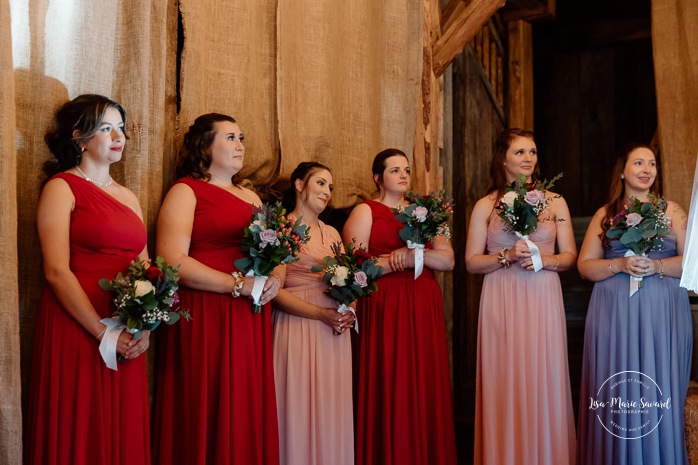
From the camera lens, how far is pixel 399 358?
4.28 metres

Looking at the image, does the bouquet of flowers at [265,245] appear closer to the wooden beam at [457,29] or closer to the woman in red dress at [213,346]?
the woman in red dress at [213,346]

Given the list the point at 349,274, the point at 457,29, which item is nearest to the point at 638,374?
the point at 349,274

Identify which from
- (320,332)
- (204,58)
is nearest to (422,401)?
(320,332)

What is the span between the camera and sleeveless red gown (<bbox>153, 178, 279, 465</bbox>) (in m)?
3.40

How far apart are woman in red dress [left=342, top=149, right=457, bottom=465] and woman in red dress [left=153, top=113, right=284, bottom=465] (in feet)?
2.72

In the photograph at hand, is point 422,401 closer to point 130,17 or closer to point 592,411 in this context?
point 592,411

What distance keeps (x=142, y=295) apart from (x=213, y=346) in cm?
62

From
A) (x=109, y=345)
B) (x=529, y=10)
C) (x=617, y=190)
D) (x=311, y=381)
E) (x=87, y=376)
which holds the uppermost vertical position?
(x=529, y=10)

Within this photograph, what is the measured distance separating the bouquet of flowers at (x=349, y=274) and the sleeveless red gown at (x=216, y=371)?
43 cm

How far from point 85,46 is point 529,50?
6.19 metres

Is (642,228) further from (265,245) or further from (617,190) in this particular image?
(265,245)

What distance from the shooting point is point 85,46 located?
11.4 feet

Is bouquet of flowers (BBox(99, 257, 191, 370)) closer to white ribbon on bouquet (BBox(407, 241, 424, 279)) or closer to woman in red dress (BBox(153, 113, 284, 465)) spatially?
woman in red dress (BBox(153, 113, 284, 465))

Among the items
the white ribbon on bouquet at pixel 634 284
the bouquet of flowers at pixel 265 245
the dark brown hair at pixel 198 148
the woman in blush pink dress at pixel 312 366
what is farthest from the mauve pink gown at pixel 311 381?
the white ribbon on bouquet at pixel 634 284
